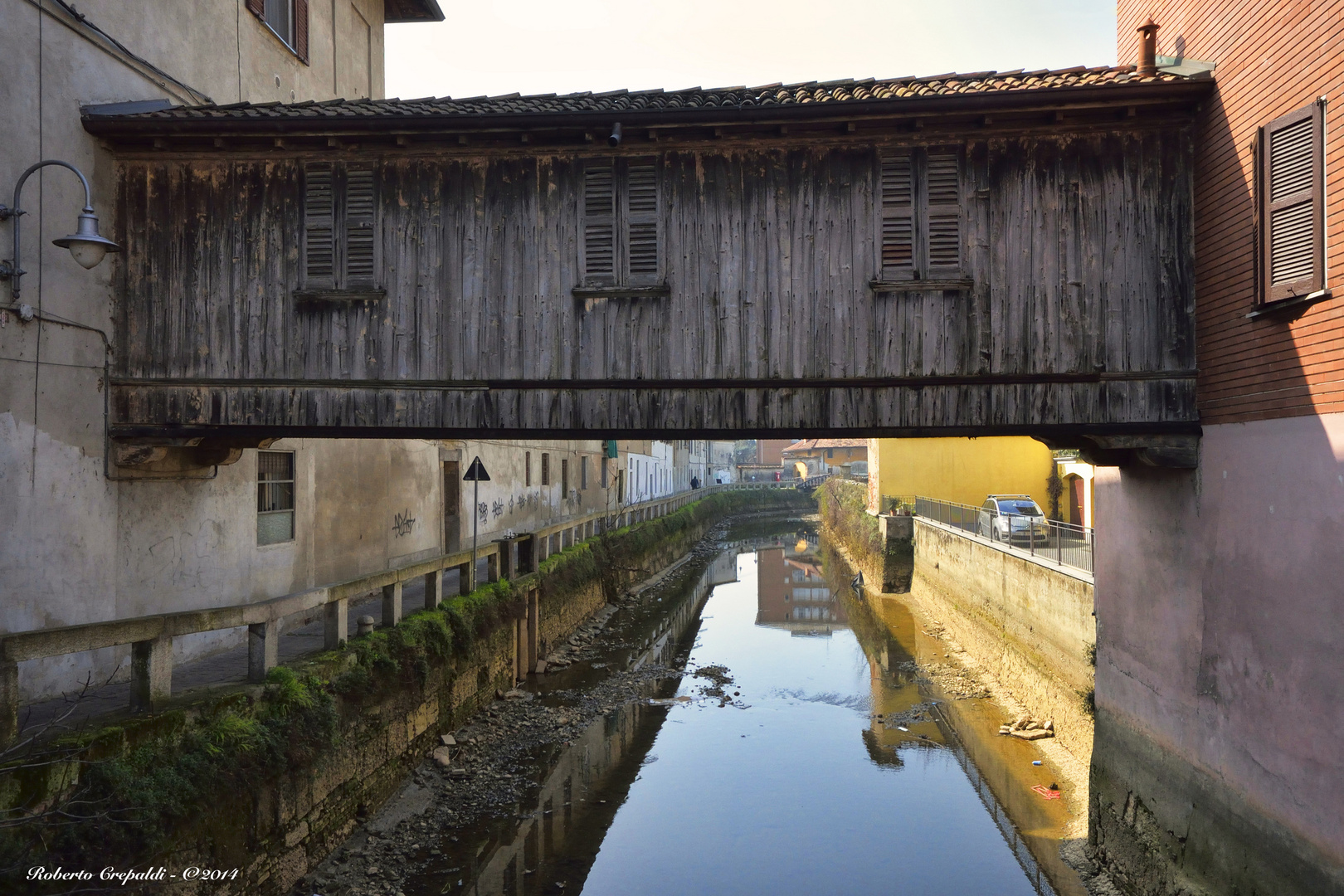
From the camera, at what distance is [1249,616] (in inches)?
254

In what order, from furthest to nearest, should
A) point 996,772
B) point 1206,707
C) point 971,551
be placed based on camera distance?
point 971,551, point 996,772, point 1206,707

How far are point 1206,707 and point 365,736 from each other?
26.5 feet

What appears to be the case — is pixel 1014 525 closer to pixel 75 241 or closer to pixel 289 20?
pixel 289 20

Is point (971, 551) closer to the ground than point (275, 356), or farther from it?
closer to the ground

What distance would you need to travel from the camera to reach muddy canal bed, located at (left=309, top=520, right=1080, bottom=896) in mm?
8711

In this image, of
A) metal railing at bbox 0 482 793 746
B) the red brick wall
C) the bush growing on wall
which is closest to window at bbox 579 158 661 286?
metal railing at bbox 0 482 793 746

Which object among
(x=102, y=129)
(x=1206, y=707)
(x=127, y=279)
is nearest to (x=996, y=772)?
(x=1206, y=707)

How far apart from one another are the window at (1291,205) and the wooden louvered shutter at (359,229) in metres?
7.81

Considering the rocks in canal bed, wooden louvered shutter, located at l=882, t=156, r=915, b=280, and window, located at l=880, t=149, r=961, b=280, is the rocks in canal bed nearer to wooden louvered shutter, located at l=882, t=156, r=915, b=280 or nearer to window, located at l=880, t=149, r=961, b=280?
window, located at l=880, t=149, r=961, b=280

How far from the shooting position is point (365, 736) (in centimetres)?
893

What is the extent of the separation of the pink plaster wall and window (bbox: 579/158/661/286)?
17.4 ft

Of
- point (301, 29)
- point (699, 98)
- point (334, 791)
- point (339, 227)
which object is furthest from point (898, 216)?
point (301, 29)

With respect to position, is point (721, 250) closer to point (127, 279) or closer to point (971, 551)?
point (127, 279)

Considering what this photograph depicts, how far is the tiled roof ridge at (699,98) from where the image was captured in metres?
7.67
